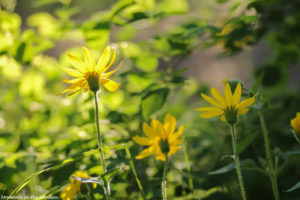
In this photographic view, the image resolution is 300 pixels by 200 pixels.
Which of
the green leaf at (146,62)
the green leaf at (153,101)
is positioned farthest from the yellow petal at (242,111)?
the green leaf at (146,62)

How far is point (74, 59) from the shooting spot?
54cm

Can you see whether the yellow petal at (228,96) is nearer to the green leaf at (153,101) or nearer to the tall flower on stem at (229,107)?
the tall flower on stem at (229,107)

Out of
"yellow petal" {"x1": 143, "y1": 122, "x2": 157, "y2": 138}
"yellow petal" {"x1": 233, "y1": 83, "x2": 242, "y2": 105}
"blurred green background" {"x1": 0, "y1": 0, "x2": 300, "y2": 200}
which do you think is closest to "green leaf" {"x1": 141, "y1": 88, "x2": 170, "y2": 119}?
"blurred green background" {"x1": 0, "y1": 0, "x2": 300, "y2": 200}

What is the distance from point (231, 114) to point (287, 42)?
0.80 metres

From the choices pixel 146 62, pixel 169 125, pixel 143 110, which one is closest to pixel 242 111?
pixel 169 125

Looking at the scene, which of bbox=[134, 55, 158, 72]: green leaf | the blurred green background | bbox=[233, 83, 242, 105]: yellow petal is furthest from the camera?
bbox=[134, 55, 158, 72]: green leaf

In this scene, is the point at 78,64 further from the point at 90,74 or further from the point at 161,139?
the point at 161,139

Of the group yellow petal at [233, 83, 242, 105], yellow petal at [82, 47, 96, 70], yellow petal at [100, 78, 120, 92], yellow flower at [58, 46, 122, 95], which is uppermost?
yellow petal at [82, 47, 96, 70]

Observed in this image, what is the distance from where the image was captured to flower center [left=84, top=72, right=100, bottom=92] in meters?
0.56

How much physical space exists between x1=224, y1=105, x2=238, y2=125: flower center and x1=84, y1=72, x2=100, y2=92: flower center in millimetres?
240

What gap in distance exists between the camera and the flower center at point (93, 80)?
0.56m

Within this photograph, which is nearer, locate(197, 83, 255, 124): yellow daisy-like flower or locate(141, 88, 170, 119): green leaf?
locate(197, 83, 255, 124): yellow daisy-like flower

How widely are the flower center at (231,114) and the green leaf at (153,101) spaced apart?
0.68ft

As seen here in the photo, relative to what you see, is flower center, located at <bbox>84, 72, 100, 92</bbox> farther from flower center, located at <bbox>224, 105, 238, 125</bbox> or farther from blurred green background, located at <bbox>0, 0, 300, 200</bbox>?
flower center, located at <bbox>224, 105, 238, 125</bbox>
